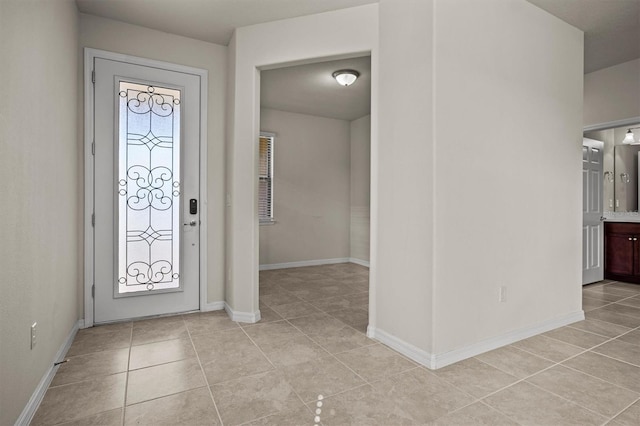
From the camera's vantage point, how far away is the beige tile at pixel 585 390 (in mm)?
1891

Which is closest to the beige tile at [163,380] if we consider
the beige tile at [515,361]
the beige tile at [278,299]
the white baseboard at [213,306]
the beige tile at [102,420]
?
the beige tile at [102,420]

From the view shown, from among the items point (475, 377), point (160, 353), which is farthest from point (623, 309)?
point (160, 353)

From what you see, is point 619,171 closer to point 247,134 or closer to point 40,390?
point 247,134

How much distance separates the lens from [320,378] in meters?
2.19

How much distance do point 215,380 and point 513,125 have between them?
2.88 m

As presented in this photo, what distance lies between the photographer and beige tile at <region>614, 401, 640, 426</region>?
1.73 m

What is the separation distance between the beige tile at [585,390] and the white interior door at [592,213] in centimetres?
318

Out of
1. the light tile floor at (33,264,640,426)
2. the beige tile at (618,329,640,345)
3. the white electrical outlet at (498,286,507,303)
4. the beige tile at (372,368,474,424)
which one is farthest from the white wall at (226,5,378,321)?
the beige tile at (618,329,640,345)

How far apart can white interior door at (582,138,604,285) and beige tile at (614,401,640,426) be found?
3.42 m

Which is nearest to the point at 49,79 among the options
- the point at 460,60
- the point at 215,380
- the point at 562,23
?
the point at 215,380

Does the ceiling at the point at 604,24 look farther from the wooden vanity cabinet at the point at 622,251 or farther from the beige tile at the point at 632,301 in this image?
the beige tile at the point at 632,301

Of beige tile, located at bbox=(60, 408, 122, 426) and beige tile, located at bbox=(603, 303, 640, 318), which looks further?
beige tile, located at bbox=(603, 303, 640, 318)

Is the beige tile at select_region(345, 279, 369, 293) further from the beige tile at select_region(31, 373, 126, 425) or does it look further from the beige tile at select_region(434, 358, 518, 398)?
the beige tile at select_region(31, 373, 126, 425)

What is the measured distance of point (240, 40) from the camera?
10.6ft
